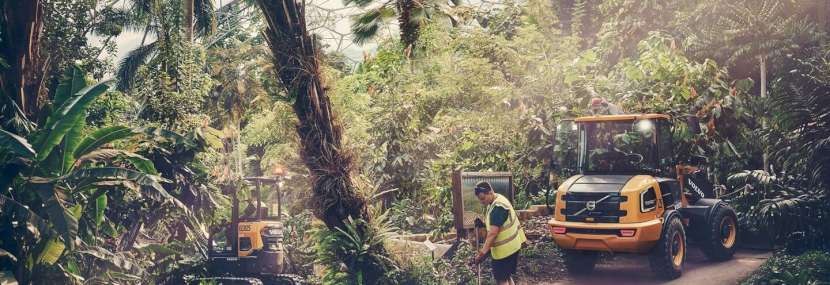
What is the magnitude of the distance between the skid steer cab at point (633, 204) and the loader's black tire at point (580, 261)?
0.01 meters

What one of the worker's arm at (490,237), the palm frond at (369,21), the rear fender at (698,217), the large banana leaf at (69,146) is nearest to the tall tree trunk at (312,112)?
the palm frond at (369,21)

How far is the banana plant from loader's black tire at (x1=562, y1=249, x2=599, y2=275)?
588 cm

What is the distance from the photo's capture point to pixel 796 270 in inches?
440

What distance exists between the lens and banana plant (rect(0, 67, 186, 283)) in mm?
10125

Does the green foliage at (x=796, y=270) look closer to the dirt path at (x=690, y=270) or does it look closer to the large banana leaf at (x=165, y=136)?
the dirt path at (x=690, y=270)

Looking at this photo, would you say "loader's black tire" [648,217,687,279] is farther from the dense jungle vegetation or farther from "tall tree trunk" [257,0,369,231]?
"tall tree trunk" [257,0,369,231]

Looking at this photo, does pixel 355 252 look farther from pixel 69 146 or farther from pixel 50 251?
pixel 69 146

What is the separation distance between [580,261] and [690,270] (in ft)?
5.11

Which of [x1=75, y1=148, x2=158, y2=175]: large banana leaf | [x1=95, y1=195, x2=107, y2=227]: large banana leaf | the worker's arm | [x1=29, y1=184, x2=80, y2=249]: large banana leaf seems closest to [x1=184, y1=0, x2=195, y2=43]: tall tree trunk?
[x1=75, y1=148, x2=158, y2=175]: large banana leaf

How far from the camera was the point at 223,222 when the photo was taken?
1514cm

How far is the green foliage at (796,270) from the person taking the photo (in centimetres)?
1059

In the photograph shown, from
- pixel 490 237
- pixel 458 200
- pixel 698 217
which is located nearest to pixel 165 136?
pixel 458 200

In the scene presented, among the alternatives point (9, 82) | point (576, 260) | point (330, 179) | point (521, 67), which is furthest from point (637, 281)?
point (9, 82)

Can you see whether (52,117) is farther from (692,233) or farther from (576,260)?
(692,233)
